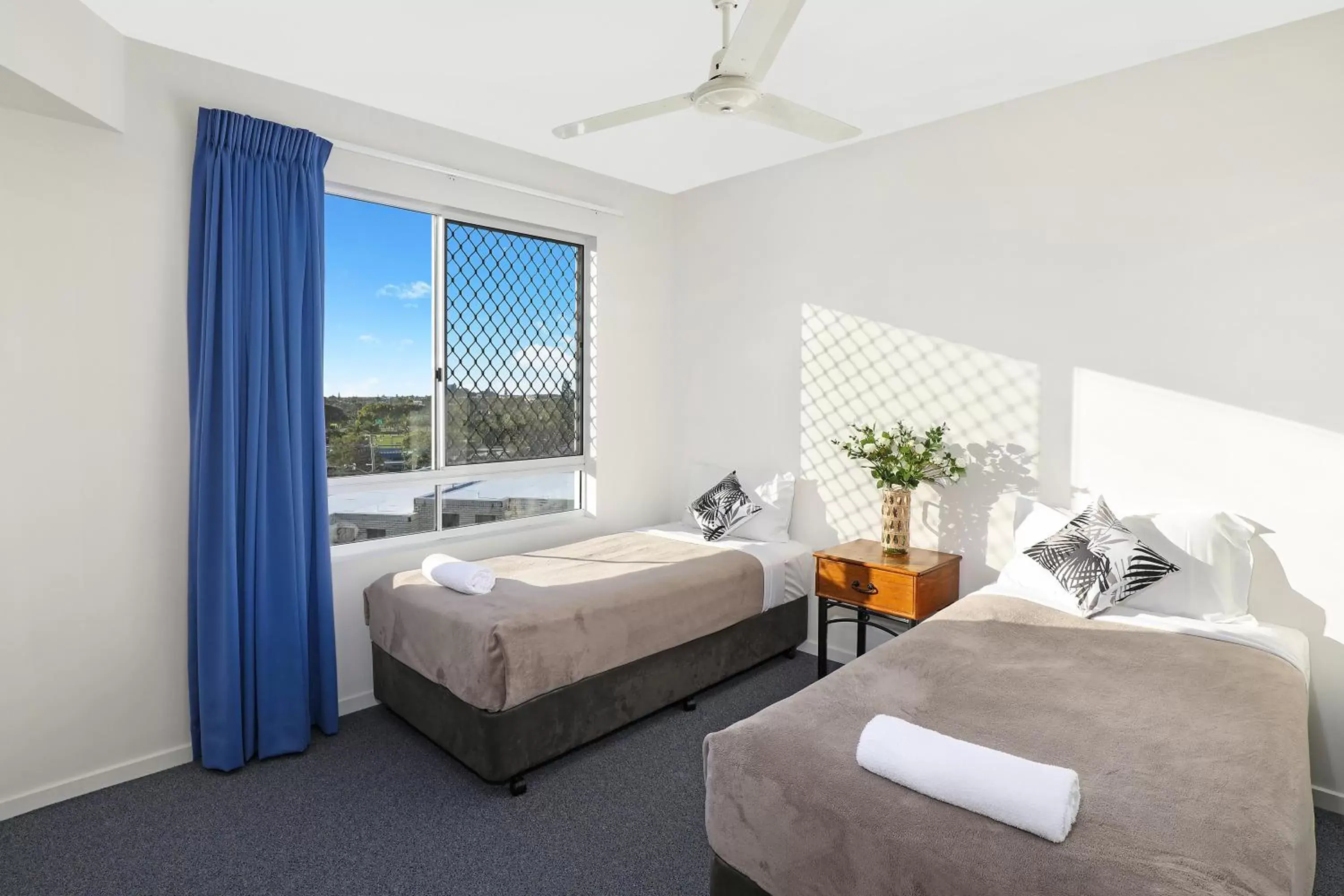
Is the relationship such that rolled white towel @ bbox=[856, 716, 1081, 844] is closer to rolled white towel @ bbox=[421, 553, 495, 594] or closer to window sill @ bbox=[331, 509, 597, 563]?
rolled white towel @ bbox=[421, 553, 495, 594]

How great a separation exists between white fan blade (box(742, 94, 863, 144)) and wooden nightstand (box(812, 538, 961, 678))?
5.50 feet

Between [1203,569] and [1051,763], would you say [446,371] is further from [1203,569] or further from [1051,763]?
[1203,569]

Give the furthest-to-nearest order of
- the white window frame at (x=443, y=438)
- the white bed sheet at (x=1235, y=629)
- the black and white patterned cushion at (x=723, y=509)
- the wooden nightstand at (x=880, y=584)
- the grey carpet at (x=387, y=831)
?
1. the black and white patterned cushion at (x=723, y=509)
2. the white window frame at (x=443, y=438)
3. the wooden nightstand at (x=880, y=584)
4. the white bed sheet at (x=1235, y=629)
5. the grey carpet at (x=387, y=831)

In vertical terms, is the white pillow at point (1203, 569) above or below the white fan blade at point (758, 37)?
below

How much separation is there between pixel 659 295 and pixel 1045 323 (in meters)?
2.19

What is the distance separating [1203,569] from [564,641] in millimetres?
2195

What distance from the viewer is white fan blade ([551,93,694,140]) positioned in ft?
6.96

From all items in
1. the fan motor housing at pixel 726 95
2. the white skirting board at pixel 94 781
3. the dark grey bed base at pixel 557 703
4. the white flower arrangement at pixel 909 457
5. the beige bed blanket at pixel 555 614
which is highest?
the fan motor housing at pixel 726 95

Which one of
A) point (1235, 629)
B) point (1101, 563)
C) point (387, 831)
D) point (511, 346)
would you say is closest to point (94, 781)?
point (387, 831)

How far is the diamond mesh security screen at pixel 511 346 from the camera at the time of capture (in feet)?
11.8

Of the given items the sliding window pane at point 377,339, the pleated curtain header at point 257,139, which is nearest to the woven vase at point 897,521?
the sliding window pane at point 377,339

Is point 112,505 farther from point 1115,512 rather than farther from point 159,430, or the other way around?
point 1115,512

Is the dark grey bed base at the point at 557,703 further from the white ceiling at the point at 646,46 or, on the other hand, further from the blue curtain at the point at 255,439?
the white ceiling at the point at 646,46

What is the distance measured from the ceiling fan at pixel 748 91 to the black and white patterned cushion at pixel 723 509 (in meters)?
1.95
